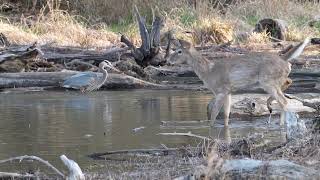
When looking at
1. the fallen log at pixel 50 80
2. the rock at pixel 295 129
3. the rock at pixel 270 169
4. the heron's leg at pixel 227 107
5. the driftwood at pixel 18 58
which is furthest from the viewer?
the driftwood at pixel 18 58

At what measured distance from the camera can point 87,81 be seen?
16.0 metres

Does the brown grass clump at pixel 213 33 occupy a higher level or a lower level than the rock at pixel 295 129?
lower

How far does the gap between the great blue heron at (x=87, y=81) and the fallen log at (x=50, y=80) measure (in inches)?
13.1

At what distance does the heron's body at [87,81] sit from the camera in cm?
1586

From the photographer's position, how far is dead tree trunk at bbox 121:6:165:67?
1867 cm

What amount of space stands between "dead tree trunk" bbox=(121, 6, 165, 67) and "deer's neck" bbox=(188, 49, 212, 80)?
247 inches

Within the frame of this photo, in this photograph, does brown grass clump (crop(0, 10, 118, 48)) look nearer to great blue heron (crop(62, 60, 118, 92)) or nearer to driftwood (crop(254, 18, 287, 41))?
driftwood (crop(254, 18, 287, 41))

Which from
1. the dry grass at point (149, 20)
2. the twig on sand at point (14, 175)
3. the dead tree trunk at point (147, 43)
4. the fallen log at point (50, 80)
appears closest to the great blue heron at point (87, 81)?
the fallen log at point (50, 80)

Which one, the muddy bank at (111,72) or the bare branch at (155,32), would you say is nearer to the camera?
the muddy bank at (111,72)

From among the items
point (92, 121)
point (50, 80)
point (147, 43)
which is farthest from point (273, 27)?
point (92, 121)

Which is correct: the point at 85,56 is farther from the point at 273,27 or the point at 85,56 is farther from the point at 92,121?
the point at 273,27

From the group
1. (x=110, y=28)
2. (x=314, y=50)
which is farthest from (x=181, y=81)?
(x=110, y=28)

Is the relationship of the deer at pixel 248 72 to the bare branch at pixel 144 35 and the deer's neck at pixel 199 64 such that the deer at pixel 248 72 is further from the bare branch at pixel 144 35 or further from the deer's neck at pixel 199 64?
the bare branch at pixel 144 35

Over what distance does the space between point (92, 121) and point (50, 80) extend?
514 cm
